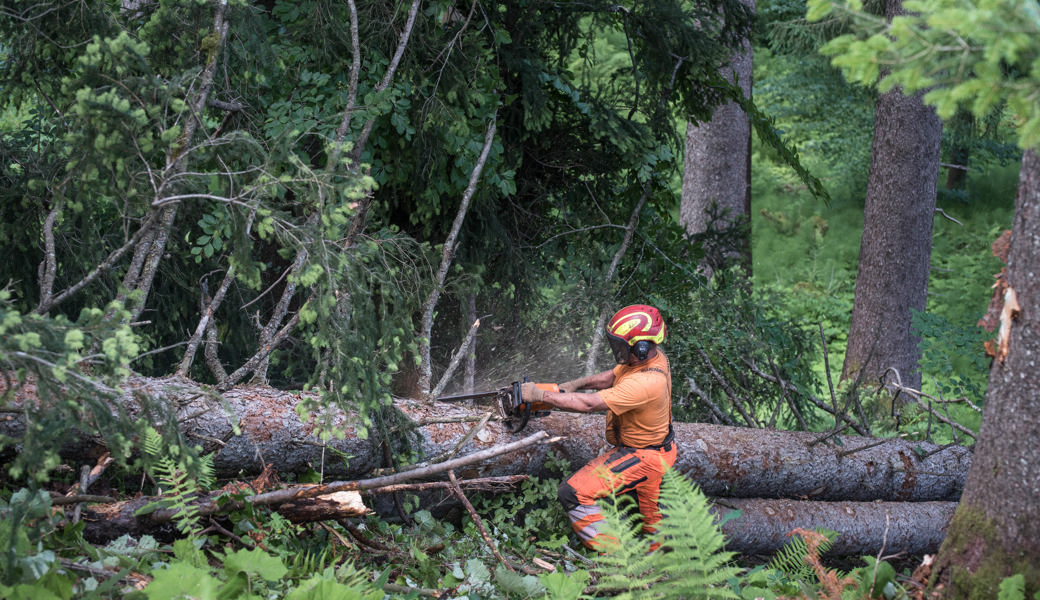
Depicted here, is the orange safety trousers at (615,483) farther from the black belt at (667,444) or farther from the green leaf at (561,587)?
the green leaf at (561,587)

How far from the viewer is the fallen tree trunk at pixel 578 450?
4.16 m

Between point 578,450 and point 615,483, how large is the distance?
60 centimetres

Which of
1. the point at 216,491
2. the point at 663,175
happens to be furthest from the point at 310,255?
the point at 663,175

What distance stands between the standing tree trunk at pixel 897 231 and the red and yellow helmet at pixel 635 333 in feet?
20.1

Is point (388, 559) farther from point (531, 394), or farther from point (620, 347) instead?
point (620, 347)

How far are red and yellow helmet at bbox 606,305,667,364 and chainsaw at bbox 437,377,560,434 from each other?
0.51 meters

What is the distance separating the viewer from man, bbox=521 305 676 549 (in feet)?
15.3

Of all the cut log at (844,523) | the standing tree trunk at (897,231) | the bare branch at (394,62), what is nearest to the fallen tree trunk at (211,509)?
the bare branch at (394,62)

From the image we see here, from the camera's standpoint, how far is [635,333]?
475 cm

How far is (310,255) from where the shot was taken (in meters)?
3.24

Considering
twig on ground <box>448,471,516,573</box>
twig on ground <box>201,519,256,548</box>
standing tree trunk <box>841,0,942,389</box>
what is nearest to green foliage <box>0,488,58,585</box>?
twig on ground <box>201,519,256,548</box>

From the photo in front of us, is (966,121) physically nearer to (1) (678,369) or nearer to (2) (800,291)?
(2) (800,291)

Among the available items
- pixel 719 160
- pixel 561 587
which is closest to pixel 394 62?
pixel 561 587

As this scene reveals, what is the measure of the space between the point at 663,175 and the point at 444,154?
2246 millimetres
